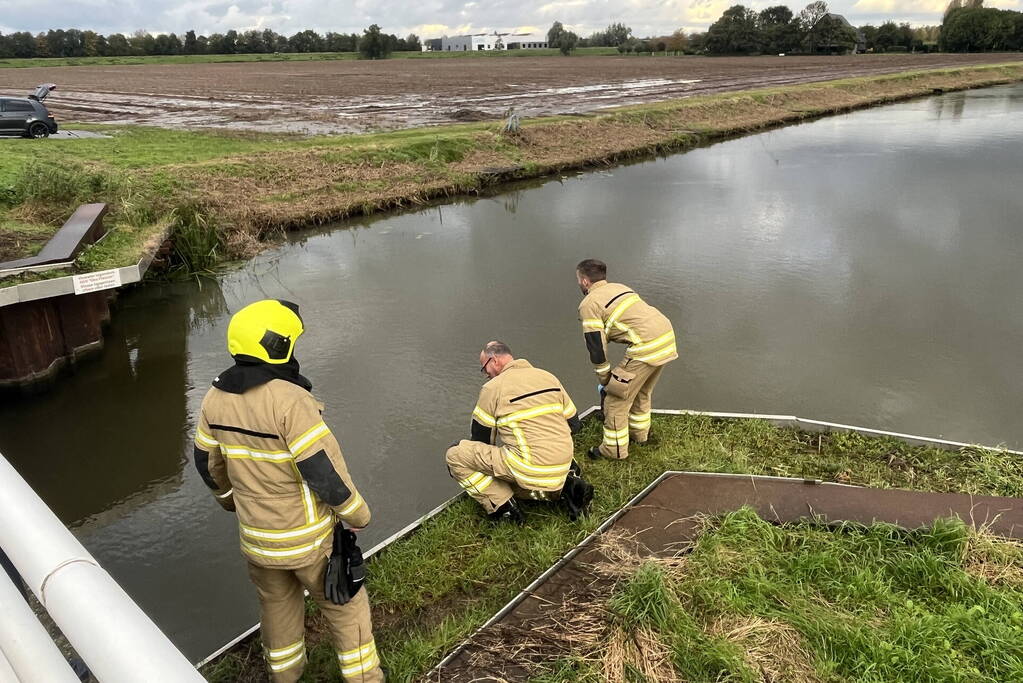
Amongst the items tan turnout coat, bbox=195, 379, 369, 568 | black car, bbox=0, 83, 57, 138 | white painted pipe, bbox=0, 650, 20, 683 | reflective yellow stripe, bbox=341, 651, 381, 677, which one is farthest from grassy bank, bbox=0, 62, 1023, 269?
white painted pipe, bbox=0, 650, 20, 683

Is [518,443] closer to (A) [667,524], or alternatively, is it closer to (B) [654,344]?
(A) [667,524]

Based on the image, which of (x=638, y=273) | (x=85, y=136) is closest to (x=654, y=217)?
(x=638, y=273)

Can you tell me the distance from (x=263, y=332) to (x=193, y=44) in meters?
127

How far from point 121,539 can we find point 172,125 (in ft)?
76.2

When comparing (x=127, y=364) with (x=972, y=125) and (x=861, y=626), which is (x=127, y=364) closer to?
(x=861, y=626)

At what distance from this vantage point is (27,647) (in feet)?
4.08

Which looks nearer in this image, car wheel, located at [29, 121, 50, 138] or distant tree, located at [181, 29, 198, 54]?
car wheel, located at [29, 121, 50, 138]

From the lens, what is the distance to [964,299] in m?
9.35

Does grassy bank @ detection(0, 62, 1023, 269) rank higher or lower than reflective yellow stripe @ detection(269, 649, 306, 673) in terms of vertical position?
higher

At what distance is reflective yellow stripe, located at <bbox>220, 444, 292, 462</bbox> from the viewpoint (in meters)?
2.94

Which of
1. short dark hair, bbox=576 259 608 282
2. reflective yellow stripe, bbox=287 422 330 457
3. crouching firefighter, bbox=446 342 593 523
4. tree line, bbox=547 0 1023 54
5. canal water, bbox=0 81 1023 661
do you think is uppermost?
tree line, bbox=547 0 1023 54

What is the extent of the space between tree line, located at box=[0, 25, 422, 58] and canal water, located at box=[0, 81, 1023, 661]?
93.3 metres

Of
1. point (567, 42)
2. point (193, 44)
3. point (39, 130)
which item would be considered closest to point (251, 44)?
point (193, 44)

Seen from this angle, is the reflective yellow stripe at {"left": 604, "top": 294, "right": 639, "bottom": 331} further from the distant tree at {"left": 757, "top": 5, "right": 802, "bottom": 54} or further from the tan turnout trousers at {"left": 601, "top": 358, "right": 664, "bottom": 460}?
the distant tree at {"left": 757, "top": 5, "right": 802, "bottom": 54}
